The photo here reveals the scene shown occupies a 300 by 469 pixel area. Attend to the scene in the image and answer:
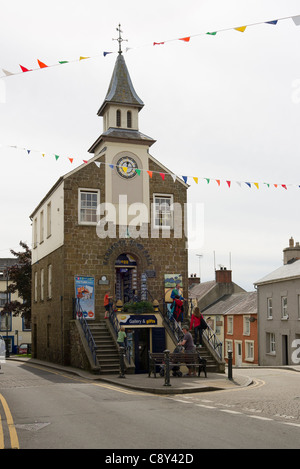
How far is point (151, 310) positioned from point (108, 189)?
241 inches

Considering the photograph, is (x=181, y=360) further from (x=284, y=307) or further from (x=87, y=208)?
(x=284, y=307)

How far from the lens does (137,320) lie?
2314cm

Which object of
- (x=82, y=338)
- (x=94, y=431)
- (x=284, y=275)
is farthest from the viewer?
(x=284, y=275)

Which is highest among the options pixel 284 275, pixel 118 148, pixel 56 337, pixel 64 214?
pixel 118 148

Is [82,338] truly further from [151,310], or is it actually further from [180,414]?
[180,414]

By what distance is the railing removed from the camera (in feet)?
68.0

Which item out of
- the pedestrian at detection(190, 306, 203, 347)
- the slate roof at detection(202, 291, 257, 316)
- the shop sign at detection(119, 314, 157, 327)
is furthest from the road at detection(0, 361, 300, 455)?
the slate roof at detection(202, 291, 257, 316)

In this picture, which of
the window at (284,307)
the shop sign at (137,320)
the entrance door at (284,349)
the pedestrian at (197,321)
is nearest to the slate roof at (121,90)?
the shop sign at (137,320)

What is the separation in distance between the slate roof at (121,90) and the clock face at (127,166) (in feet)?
10.6

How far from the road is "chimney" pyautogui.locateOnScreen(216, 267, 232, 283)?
39.0 meters

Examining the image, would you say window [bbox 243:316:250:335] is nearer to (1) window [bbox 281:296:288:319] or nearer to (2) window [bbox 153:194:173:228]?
(1) window [bbox 281:296:288:319]

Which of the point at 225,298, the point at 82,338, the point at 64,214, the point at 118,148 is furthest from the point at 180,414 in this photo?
the point at 225,298

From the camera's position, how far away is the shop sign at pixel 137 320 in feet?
75.4
